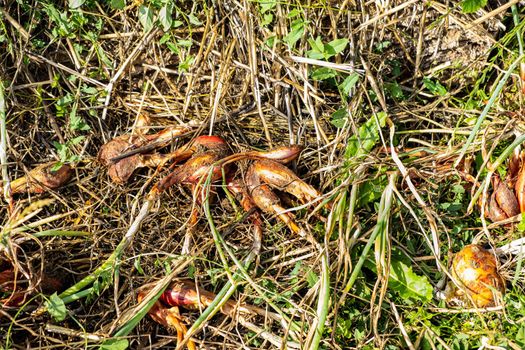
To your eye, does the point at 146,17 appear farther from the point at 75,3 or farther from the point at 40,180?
the point at 40,180

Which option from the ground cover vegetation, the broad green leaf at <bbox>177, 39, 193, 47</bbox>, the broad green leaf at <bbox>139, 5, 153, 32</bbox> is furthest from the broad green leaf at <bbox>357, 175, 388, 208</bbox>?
the broad green leaf at <bbox>139, 5, 153, 32</bbox>

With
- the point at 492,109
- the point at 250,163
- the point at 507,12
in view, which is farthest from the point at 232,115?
the point at 507,12

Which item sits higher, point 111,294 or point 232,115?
point 232,115

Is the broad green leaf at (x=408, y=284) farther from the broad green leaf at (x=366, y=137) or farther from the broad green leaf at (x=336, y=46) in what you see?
the broad green leaf at (x=336, y=46)

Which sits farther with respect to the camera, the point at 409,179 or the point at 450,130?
the point at 450,130

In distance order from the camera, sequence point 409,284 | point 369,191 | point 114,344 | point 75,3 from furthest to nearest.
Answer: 1. point 75,3
2. point 369,191
3. point 409,284
4. point 114,344

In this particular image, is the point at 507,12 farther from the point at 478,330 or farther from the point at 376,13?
the point at 478,330

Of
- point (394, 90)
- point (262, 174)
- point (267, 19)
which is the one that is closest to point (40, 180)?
point (262, 174)

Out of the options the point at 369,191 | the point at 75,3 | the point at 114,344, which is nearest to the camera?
the point at 114,344
